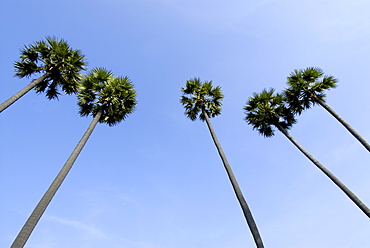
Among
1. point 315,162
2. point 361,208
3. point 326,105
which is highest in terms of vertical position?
point 326,105

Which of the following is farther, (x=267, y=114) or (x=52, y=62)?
(x=267, y=114)

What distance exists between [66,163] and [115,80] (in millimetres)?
7390

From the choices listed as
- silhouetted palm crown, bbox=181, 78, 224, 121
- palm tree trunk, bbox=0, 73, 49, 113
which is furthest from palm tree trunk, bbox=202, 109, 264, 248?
palm tree trunk, bbox=0, 73, 49, 113

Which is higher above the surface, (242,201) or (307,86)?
(307,86)

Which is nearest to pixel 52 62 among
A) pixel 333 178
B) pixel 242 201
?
pixel 242 201

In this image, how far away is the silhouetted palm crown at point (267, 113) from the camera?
22.4 m

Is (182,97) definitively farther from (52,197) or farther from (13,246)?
(13,246)

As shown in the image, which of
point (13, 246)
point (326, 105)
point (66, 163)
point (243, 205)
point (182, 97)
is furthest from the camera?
point (182, 97)

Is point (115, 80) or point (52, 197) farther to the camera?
point (115, 80)

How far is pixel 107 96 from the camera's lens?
17.0 m

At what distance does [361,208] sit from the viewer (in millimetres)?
14859

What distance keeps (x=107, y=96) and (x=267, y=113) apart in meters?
14.1

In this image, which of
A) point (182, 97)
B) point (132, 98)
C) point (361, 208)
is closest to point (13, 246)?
point (132, 98)

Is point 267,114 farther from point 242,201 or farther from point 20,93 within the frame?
point 20,93
